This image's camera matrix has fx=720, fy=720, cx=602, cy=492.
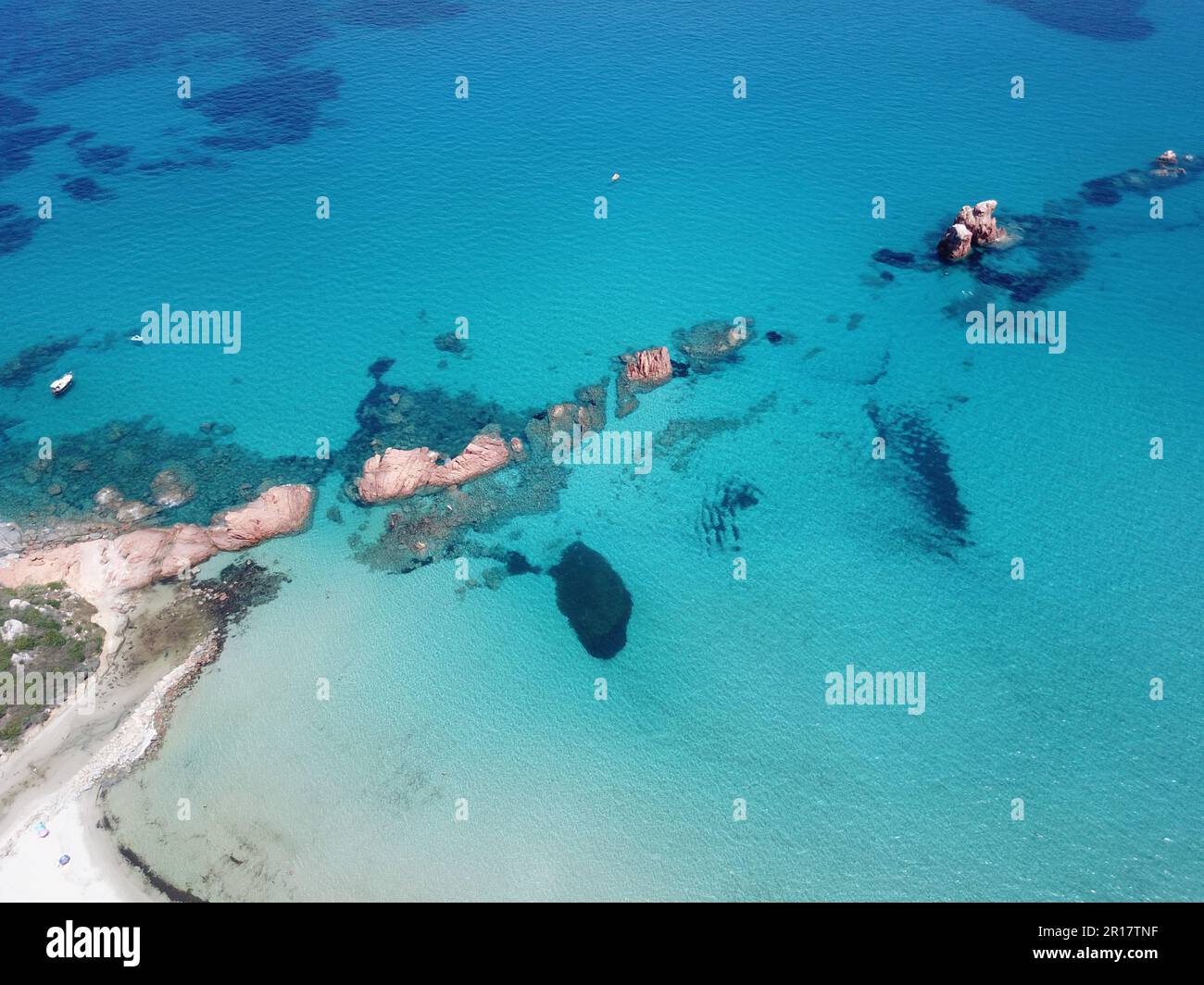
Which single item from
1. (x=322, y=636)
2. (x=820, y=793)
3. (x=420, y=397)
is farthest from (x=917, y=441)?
(x=322, y=636)

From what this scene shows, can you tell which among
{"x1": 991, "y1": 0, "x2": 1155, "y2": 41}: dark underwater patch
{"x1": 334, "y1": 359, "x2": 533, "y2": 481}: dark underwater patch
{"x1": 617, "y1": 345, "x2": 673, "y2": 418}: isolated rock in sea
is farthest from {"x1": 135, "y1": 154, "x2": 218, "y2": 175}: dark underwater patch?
{"x1": 991, "y1": 0, "x2": 1155, "y2": 41}: dark underwater patch

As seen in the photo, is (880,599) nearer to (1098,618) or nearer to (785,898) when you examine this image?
(1098,618)

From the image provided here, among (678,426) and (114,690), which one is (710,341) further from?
(114,690)

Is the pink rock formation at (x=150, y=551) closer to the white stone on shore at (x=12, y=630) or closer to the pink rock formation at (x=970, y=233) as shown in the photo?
the white stone on shore at (x=12, y=630)

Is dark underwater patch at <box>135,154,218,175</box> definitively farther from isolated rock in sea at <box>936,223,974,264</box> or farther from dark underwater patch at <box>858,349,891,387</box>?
isolated rock in sea at <box>936,223,974,264</box>

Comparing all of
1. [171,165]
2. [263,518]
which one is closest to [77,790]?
[263,518]

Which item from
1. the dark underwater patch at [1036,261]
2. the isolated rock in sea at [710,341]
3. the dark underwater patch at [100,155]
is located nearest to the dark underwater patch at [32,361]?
the dark underwater patch at [100,155]
